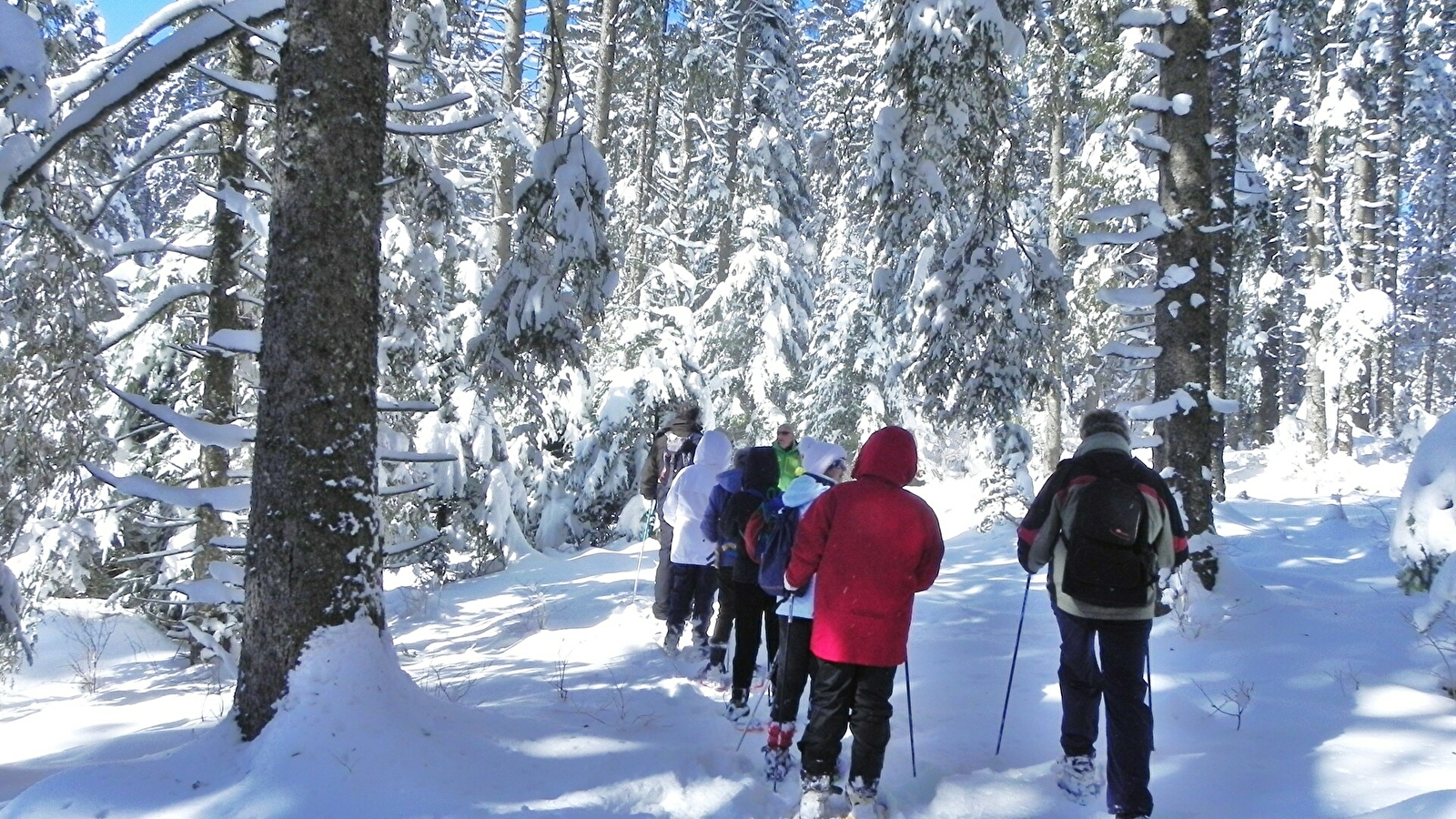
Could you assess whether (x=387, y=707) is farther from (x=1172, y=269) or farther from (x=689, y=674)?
(x=1172, y=269)

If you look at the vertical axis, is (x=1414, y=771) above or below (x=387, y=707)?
below

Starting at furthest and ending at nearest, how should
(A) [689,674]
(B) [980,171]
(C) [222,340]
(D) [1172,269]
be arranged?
1. (B) [980,171]
2. (D) [1172,269]
3. (A) [689,674]
4. (C) [222,340]

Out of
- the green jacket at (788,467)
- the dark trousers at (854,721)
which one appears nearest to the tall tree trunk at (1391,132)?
the green jacket at (788,467)

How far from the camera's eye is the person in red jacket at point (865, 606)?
163 inches

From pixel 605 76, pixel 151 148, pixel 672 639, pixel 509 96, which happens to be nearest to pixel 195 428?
pixel 151 148

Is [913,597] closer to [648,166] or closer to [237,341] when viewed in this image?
[237,341]

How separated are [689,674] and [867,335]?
16782 millimetres

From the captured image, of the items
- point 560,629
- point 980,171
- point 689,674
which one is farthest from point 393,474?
point 980,171

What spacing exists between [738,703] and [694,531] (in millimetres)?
1587

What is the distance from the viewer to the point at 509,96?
11.6 metres

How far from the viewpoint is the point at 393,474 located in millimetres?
9836

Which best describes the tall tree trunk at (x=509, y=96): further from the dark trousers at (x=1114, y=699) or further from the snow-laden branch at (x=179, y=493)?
the dark trousers at (x=1114, y=699)

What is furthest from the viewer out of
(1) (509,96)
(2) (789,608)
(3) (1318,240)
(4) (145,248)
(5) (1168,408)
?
(3) (1318,240)

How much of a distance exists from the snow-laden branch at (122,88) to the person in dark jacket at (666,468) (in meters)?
4.56
